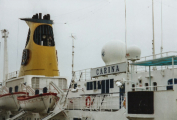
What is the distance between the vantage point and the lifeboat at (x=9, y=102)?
31.4m

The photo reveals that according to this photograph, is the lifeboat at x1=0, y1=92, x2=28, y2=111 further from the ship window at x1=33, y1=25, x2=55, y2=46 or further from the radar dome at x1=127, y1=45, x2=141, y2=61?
the radar dome at x1=127, y1=45, x2=141, y2=61

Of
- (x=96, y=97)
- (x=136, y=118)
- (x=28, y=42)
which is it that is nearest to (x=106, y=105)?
(x=96, y=97)

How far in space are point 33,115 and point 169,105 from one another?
17859mm

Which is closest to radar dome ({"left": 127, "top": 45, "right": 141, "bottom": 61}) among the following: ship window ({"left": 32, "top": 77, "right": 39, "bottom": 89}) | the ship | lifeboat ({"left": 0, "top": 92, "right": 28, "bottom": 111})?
the ship

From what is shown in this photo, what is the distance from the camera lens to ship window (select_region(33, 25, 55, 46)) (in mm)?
35469

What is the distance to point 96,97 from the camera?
898 inches

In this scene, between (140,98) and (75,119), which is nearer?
(140,98)

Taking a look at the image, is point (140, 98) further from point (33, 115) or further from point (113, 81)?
point (33, 115)

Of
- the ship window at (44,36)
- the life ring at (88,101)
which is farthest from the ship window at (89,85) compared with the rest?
the ship window at (44,36)

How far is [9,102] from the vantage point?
3200 cm

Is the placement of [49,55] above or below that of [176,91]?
above

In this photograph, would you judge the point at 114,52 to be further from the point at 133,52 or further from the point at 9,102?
the point at 9,102

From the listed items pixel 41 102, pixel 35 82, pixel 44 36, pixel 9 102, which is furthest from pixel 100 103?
pixel 44 36

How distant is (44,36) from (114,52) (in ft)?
41.4
